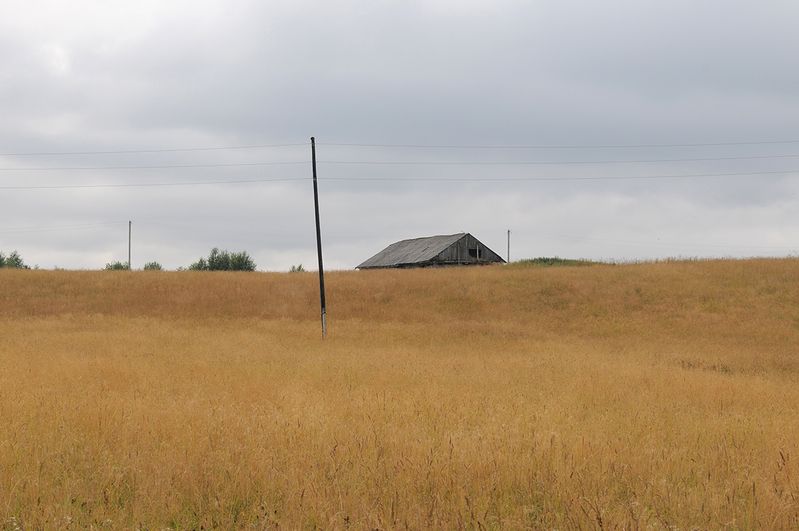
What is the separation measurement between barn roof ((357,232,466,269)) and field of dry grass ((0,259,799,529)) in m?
35.4

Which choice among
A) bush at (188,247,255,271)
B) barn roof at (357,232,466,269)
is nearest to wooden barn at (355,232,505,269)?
barn roof at (357,232,466,269)

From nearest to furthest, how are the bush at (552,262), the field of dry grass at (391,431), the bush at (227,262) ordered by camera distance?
the field of dry grass at (391,431), the bush at (552,262), the bush at (227,262)

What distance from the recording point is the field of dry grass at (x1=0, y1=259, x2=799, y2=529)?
5.14 m

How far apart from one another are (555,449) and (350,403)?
4107 millimetres

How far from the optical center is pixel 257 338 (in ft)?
83.6

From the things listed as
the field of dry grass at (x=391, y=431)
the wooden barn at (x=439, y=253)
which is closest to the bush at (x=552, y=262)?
the wooden barn at (x=439, y=253)

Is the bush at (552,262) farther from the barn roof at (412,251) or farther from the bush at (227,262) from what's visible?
the bush at (227,262)

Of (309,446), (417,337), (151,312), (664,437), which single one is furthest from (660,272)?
(309,446)

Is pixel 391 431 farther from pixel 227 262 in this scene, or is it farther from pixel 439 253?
pixel 227 262

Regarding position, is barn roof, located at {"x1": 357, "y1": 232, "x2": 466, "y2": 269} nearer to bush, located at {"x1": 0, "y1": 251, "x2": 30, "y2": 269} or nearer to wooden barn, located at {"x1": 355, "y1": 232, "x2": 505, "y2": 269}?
wooden barn, located at {"x1": 355, "y1": 232, "x2": 505, "y2": 269}

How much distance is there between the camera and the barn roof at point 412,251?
63.1 m

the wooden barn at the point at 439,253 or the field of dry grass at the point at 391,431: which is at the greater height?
the wooden barn at the point at 439,253

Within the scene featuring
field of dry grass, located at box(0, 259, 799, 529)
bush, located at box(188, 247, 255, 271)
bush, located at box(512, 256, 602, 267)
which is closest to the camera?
field of dry grass, located at box(0, 259, 799, 529)

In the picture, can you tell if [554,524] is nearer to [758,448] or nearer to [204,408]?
[758,448]
